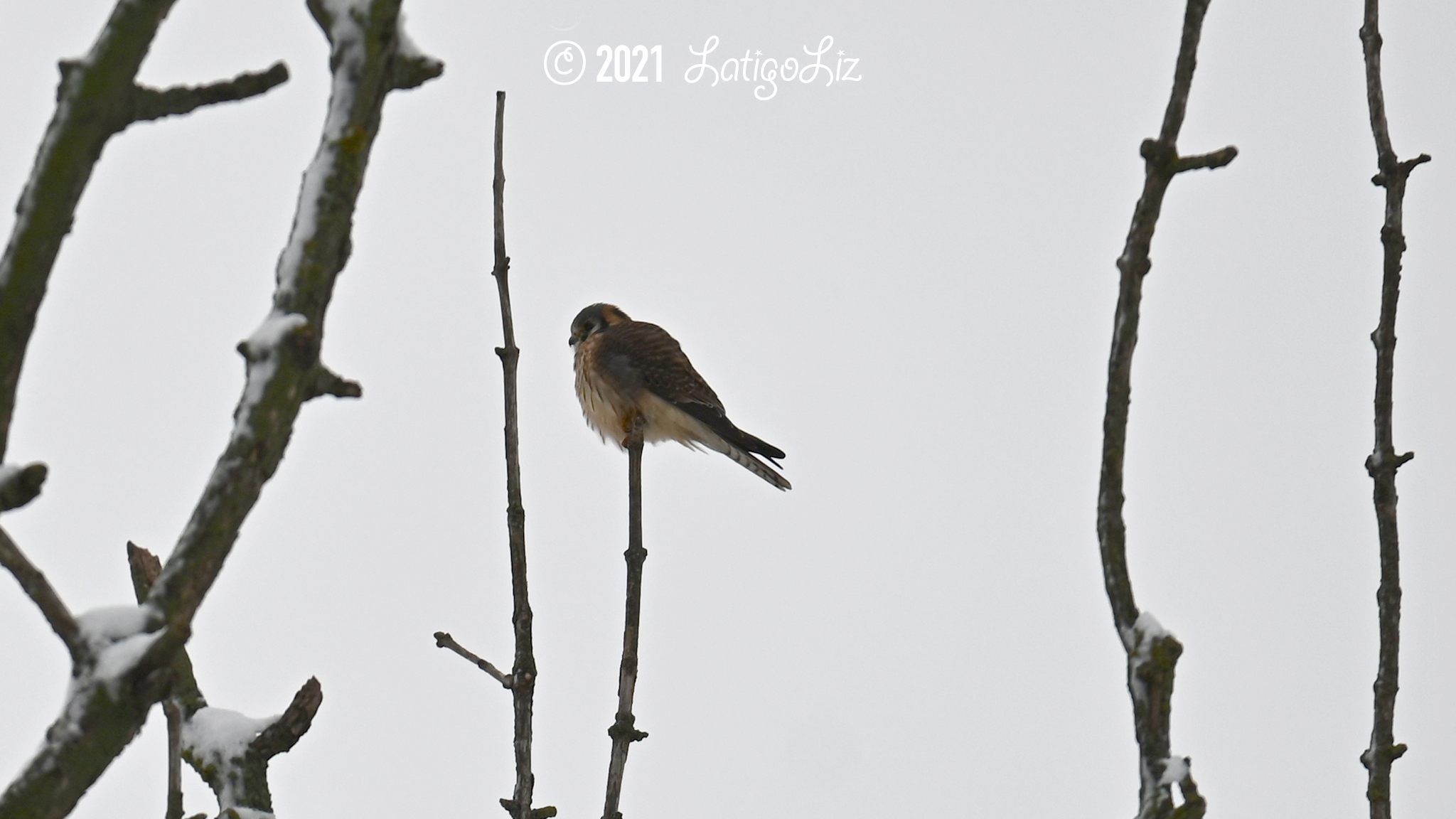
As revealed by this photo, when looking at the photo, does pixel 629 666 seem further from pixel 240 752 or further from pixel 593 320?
pixel 593 320

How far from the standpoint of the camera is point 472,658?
9.86 ft

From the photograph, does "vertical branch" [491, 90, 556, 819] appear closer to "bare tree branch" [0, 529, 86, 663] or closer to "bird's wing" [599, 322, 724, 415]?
"bare tree branch" [0, 529, 86, 663]

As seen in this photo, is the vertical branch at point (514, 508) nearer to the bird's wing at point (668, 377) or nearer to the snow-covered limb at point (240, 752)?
the snow-covered limb at point (240, 752)

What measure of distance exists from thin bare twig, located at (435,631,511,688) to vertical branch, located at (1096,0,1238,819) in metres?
1.56

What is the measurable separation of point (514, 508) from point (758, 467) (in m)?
3.38

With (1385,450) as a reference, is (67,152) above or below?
below

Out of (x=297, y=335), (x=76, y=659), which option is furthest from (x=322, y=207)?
(x=76, y=659)

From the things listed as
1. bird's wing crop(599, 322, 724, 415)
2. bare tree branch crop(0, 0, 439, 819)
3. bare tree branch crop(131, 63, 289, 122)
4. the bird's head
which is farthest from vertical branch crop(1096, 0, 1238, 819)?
the bird's head

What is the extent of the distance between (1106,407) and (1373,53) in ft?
3.94

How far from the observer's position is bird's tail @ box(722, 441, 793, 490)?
616 cm

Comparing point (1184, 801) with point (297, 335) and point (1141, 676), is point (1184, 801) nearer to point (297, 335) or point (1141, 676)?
point (1141, 676)

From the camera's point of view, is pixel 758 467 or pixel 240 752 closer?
pixel 240 752

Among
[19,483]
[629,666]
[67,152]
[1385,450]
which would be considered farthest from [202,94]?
[1385,450]

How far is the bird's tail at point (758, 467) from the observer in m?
6.16
